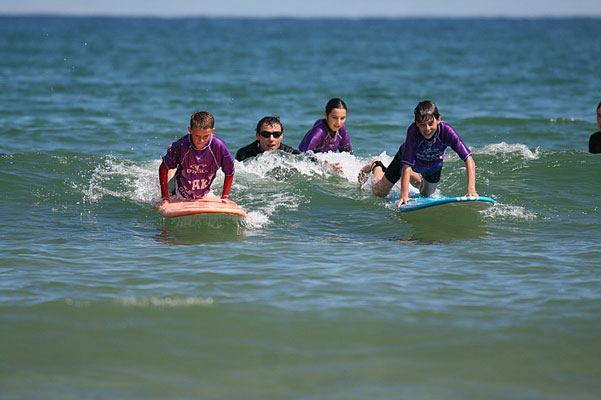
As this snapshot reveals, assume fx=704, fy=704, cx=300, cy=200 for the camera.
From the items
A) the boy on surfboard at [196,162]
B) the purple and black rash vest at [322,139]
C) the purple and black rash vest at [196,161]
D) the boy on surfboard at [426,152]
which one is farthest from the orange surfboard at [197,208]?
the purple and black rash vest at [322,139]

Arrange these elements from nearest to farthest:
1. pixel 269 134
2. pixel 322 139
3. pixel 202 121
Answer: pixel 202 121 → pixel 269 134 → pixel 322 139

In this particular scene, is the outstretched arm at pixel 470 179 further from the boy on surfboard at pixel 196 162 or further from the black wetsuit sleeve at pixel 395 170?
the boy on surfboard at pixel 196 162

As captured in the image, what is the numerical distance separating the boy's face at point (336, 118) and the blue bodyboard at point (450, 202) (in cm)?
231

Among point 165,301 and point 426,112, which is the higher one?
point 426,112

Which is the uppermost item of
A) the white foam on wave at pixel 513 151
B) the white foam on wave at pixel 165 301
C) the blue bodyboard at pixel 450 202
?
the white foam on wave at pixel 513 151

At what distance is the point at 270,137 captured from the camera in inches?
394

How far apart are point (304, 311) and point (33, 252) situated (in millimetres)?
2954

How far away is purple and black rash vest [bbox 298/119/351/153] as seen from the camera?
10453mm

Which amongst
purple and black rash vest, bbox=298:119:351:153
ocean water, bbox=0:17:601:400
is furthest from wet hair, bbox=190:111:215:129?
purple and black rash vest, bbox=298:119:351:153

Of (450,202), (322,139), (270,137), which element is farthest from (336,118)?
(450,202)

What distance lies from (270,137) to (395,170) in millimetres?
1991

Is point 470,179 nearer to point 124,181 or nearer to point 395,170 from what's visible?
point 395,170

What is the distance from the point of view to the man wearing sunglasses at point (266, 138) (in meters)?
9.95

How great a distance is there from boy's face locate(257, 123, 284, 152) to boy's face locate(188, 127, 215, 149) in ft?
7.21
